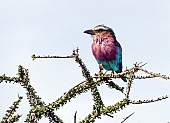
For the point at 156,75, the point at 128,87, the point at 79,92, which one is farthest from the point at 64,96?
the point at 156,75

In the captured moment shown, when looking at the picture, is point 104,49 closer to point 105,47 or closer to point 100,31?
point 105,47

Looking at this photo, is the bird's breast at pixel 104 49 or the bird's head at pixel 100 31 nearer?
the bird's head at pixel 100 31

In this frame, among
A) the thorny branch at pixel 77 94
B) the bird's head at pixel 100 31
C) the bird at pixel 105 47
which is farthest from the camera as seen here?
the bird at pixel 105 47

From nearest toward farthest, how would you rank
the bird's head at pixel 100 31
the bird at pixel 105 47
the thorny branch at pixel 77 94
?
the thorny branch at pixel 77 94
the bird's head at pixel 100 31
the bird at pixel 105 47

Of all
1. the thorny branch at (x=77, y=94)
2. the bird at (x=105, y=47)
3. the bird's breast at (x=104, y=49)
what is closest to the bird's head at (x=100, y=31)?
the bird at (x=105, y=47)

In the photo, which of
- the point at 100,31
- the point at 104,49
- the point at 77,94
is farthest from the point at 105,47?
the point at 77,94

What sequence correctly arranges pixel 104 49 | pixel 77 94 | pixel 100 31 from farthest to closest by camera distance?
pixel 104 49 < pixel 100 31 < pixel 77 94

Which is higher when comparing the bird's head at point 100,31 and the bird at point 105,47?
the bird's head at point 100,31

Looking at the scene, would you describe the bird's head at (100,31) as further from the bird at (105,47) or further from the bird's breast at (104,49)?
the bird's breast at (104,49)

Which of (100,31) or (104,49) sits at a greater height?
(100,31)

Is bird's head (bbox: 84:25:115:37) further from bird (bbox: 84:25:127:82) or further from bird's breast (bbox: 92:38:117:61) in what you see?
bird's breast (bbox: 92:38:117:61)

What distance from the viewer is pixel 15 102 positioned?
3.75 m

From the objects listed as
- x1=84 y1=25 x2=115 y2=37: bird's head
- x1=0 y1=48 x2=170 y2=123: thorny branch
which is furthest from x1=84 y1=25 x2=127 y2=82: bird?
x1=0 y1=48 x2=170 y2=123: thorny branch

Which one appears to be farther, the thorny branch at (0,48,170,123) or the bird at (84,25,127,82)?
the bird at (84,25,127,82)
